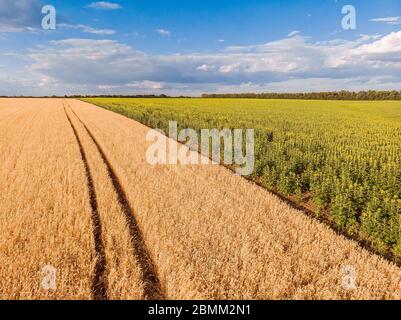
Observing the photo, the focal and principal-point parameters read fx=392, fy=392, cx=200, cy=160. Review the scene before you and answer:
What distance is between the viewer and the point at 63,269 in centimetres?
528

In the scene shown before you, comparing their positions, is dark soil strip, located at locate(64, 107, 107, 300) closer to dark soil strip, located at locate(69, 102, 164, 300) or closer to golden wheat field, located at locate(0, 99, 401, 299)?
golden wheat field, located at locate(0, 99, 401, 299)

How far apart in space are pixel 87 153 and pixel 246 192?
8.02 meters

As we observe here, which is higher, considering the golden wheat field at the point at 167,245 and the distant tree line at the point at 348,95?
the distant tree line at the point at 348,95

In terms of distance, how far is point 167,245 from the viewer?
627 cm

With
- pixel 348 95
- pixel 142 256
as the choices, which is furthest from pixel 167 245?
pixel 348 95

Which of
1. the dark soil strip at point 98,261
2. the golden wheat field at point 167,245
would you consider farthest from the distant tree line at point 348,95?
the dark soil strip at point 98,261

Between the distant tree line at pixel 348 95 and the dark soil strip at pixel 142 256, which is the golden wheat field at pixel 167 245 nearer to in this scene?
the dark soil strip at pixel 142 256

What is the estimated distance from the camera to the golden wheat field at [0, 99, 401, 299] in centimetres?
502

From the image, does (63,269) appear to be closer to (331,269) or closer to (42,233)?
(42,233)

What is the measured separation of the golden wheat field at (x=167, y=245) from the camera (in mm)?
5020

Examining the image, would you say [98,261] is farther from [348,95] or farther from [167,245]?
[348,95]

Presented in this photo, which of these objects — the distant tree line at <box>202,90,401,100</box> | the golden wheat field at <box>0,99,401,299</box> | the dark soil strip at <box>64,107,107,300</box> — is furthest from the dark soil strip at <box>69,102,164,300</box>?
the distant tree line at <box>202,90,401,100</box>

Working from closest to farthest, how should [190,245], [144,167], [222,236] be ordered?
[190,245] < [222,236] < [144,167]
